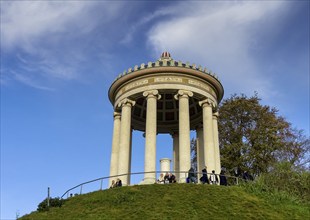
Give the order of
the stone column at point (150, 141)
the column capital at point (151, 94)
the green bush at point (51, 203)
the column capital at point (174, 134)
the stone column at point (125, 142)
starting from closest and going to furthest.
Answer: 1. the green bush at point (51, 203)
2. the stone column at point (150, 141)
3. the stone column at point (125, 142)
4. the column capital at point (151, 94)
5. the column capital at point (174, 134)

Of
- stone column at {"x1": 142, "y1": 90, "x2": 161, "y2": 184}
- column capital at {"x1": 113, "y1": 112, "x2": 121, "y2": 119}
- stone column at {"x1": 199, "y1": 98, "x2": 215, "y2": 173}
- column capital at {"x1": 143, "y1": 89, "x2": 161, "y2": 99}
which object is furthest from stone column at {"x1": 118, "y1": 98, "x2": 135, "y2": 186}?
stone column at {"x1": 199, "y1": 98, "x2": 215, "y2": 173}

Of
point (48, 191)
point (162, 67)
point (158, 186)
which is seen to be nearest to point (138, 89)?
point (162, 67)

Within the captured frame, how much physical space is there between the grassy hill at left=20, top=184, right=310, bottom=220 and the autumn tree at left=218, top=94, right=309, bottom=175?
1878 centimetres

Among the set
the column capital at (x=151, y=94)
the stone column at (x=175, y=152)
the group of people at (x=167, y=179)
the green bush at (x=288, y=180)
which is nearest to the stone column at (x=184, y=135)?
the group of people at (x=167, y=179)

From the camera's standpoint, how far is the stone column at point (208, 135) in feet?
115

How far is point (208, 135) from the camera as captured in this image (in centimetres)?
3609

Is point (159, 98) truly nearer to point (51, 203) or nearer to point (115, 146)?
point (115, 146)

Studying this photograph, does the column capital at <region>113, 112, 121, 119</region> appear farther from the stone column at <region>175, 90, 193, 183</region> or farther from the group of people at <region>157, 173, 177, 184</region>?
the group of people at <region>157, 173, 177, 184</region>

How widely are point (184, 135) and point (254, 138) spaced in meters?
14.8

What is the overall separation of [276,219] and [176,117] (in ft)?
84.8

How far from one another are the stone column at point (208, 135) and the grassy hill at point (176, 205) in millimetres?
7993

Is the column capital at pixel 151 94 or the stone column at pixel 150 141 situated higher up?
the column capital at pixel 151 94

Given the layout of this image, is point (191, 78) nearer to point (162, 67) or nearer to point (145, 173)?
point (162, 67)

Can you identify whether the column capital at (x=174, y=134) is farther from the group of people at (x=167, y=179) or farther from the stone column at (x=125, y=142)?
the group of people at (x=167, y=179)
